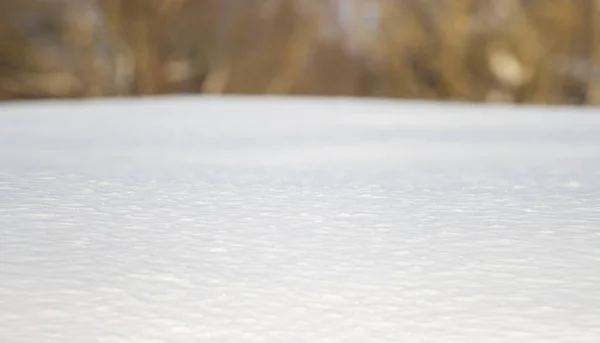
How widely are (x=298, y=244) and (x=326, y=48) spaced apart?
7.23 feet

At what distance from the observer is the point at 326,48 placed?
2549 millimetres

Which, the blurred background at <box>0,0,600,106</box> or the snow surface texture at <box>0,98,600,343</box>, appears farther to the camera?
the blurred background at <box>0,0,600,106</box>

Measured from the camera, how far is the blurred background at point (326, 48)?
8.29 ft

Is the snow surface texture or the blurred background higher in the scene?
the snow surface texture

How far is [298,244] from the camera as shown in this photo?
15.0 inches

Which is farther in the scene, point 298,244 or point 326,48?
point 326,48

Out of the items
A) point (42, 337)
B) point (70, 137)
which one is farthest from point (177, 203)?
point (70, 137)

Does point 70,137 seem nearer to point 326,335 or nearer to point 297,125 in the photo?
point 297,125

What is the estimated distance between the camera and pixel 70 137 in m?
0.91

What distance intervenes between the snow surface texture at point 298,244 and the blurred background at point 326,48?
1771 millimetres

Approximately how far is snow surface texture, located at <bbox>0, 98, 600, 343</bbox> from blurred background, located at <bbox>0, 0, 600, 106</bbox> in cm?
177

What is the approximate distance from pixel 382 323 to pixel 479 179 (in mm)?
341

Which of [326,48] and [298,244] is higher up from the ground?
[298,244]

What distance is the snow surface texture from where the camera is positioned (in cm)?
28
